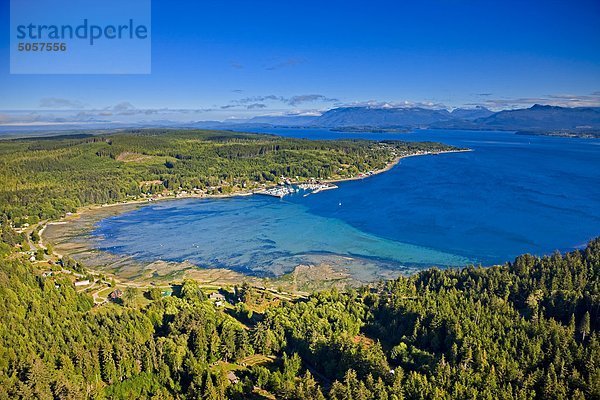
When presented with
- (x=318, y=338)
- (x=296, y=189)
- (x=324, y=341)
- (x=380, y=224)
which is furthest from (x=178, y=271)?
(x=296, y=189)

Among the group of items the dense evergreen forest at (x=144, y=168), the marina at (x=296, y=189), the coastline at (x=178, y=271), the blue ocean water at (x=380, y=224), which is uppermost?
the dense evergreen forest at (x=144, y=168)

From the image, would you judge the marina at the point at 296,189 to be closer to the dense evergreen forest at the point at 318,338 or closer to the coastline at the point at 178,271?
the coastline at the point at 178,271

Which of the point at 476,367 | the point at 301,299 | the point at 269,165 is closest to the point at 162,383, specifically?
the point at 301,299

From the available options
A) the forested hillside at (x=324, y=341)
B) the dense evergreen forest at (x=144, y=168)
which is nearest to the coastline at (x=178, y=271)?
the forested hillside at (x=324, y=341)

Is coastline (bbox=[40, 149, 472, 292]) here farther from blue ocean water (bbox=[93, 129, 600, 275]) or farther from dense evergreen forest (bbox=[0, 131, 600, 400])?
dense evergreen forest (bbox=[0, 131, 600, 400])

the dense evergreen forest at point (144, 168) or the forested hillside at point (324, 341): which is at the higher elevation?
the dense evergreen forest at point (144, 168)

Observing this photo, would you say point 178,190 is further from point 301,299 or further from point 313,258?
point 301,299
